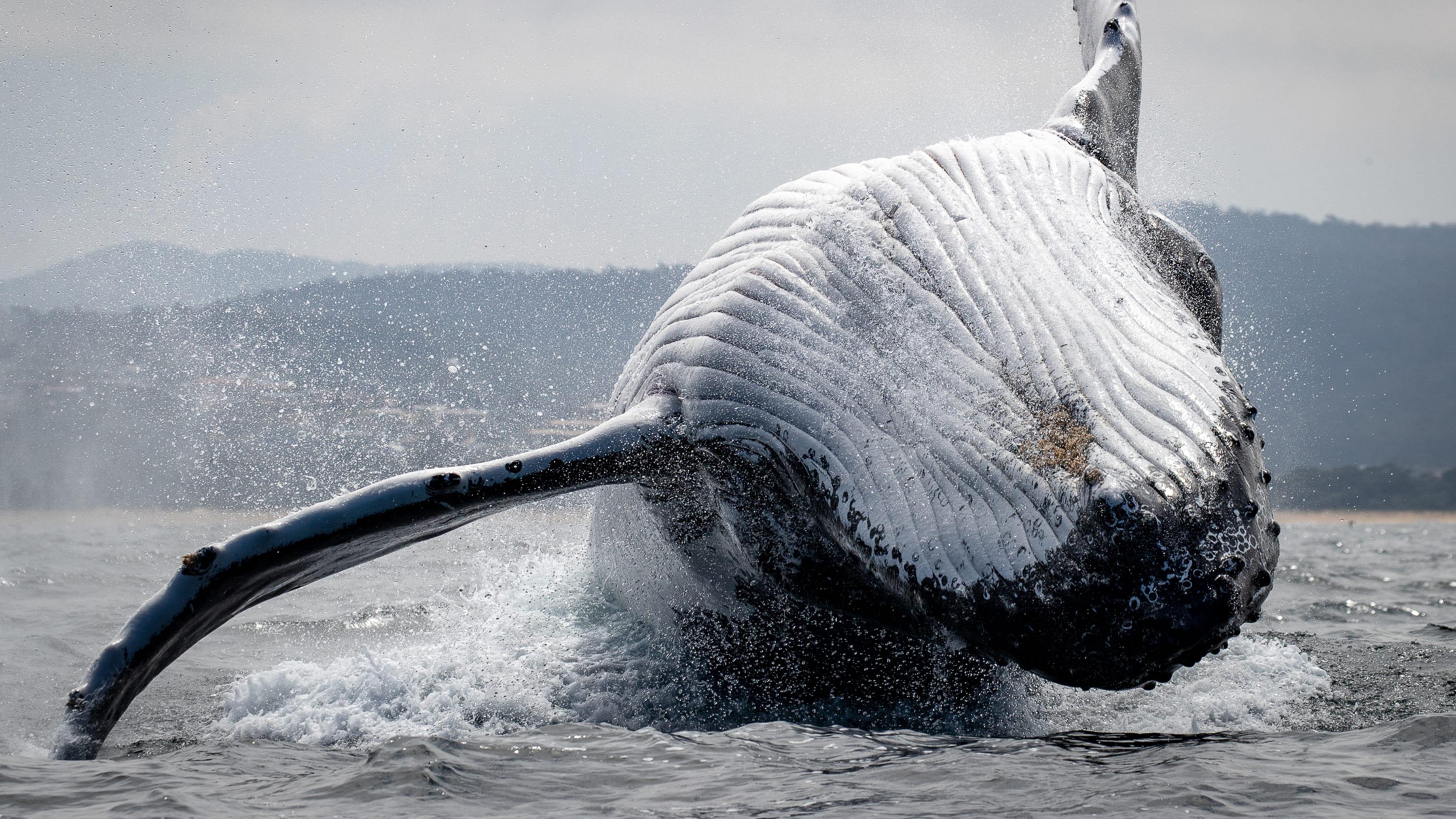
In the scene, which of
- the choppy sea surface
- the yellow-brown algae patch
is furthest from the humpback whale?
the choppy sea surface

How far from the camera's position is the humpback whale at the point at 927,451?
4.14 meters

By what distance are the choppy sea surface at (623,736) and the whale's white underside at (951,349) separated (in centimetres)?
94

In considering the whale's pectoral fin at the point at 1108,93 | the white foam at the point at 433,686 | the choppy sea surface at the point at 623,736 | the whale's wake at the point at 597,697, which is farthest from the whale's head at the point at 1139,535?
the whale's pectoral fin at the point at 1108,93

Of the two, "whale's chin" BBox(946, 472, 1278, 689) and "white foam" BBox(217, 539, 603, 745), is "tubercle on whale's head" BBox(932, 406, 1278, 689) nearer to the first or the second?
"whale's chin" BBox(946, 472, 1278, 689)

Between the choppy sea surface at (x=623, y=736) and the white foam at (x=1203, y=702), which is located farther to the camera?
the white foam at (x=1203, y=702)

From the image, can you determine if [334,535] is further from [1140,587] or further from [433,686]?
[1140,587]

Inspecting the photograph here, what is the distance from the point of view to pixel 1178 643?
160 inches

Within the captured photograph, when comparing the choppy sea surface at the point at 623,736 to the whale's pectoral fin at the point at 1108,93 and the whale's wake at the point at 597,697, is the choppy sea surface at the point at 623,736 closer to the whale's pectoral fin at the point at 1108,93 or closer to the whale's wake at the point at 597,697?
the whale's wake at the point at 597,697

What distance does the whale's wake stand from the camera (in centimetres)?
565

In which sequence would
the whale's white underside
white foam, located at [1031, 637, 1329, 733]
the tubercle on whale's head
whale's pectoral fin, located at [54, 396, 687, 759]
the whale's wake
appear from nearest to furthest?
the tubercle on whale's head
the whale's white underside
whale's pectoral fin, located at [54, 396, 687, 759]
white foam, located at [1031, 637, 1329, 733]
the whale's wake

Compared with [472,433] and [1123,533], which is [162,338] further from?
[1123,533]

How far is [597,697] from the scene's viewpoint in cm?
624

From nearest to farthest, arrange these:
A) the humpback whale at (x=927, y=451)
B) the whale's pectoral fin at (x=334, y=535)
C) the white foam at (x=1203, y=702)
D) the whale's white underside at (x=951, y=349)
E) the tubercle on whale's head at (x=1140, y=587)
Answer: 1. the tubercle on whale's head at (x=1140, y=587)
2. the humpback whale at (x=927, y=451)
3. the whale's white underside at (x=951, y=349)
4. the whale's pectoral fin at (x=334, y=535)
5. the white foam at (x=1203, y=702)

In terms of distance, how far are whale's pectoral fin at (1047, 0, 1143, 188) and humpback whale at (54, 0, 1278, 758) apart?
1.12 m
